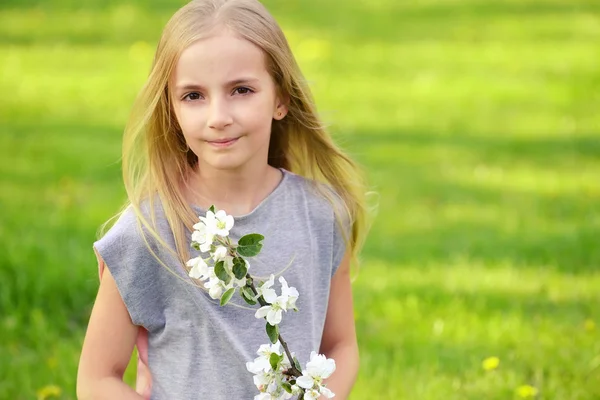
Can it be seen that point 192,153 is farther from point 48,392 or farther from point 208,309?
point 48,392

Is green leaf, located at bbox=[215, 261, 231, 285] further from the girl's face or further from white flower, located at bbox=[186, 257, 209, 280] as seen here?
the girl's face

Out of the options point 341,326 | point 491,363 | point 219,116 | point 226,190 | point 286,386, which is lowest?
point 491,363

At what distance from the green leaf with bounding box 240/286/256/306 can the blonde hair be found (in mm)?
409

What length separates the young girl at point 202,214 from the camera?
2.60 meters

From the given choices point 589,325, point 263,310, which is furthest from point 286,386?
point 589,325

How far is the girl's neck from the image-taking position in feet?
8.98

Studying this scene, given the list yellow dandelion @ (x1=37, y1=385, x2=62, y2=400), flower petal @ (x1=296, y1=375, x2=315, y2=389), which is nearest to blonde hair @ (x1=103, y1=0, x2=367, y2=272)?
flower petal @ (x1=296, y1=375, x2=315, y2=389)

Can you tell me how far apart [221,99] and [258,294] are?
537mm

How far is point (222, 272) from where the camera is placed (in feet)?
7.20

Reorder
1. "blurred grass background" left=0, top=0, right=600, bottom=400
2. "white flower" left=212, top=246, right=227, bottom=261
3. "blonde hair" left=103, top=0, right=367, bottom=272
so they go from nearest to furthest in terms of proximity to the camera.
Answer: "white flower" left=212, top=246, right=227, bottom=261, "blonde hair" left=103, top=0, right=367, bottom=272, "blurred grass background" left=0, top=0, right=600, bottom=400

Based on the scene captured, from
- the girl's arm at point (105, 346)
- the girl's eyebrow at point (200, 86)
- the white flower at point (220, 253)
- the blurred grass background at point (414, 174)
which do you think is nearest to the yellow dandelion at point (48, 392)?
the blurred grass background at point (414, 174)

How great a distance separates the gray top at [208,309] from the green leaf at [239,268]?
1.46ft

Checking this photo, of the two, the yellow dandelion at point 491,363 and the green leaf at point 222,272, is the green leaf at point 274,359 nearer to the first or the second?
the green leaf at point 222,272

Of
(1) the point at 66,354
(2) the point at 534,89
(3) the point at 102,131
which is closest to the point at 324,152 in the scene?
(1) the point at 66,354
